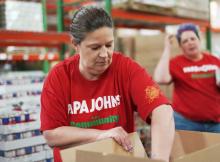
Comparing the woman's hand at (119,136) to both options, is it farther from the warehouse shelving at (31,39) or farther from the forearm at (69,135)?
the warehouse shelving at (31,39)

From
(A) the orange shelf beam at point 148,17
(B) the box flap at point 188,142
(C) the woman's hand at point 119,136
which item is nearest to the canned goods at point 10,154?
(C) the woman's hand at point 119,136

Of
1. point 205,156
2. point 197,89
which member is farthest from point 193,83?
point 205,156

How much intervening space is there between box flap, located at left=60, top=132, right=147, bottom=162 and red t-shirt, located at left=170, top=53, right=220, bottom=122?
4.99 ft

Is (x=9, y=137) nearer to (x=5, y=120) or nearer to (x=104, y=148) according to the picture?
(x=5, y=120)

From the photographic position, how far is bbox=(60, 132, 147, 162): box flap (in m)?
1.36

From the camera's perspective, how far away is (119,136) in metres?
1.54

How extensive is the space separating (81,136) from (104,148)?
0.16 metres

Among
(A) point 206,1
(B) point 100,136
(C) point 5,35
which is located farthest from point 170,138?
(A) point 206,1

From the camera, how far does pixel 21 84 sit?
10.1 ft

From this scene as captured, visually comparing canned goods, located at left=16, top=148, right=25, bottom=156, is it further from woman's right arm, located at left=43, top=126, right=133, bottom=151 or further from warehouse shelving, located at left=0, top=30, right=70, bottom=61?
→ warehouse shelving, located at left=0, top=30, right=70, bottom=61

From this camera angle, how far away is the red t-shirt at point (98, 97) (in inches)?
68.0

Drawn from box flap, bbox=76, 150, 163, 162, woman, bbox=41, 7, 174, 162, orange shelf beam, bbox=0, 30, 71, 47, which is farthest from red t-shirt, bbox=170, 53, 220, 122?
box flap, bbox=76, 150, 163, 162

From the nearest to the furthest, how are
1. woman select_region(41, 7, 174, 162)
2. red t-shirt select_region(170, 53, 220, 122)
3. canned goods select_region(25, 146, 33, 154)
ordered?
1. woman select_region(41, 7, 174, 162)
2. canned goods select_region(25, 146, 33, 154)
3. red t-shirt select_region(170, 53, 220, 122)

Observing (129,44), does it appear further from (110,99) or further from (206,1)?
(110,99)
